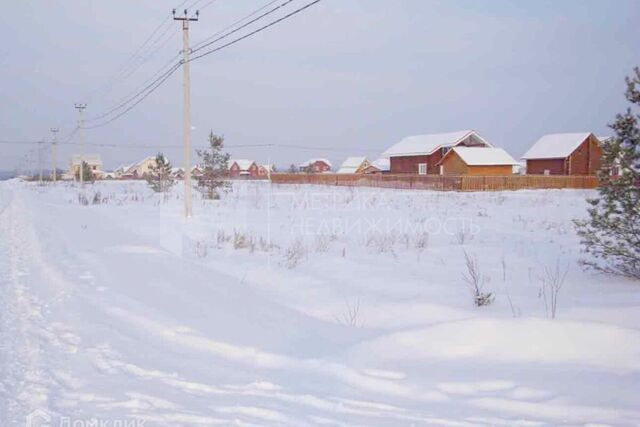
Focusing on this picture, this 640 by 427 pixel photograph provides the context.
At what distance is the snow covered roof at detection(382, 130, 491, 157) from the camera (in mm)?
54153

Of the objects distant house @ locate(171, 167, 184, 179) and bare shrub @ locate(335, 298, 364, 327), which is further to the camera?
distant house @ locate(171, 167, 184, 179)

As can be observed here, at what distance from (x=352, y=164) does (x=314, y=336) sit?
99.0 metres

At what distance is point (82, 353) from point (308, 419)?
8.26 ft

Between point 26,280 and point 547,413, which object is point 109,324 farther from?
point 547,413

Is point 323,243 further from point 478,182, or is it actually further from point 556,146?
point 556,146

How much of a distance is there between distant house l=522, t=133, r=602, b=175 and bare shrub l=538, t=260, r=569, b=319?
48.2 meters

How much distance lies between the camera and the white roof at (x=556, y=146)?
5325 cm

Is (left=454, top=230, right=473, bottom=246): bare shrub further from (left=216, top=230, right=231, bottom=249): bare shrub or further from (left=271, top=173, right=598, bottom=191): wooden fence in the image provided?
(left=271, top=173, right=598, bottom=191): wooden fence

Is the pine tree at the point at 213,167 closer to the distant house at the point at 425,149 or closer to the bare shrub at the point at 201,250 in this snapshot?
the bare shrub at the point at 201,250

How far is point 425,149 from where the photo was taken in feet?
185

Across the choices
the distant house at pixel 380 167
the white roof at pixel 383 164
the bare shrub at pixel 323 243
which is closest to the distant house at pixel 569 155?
the white roof at pixel 383 164

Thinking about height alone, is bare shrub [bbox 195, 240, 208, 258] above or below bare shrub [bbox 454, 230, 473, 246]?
below

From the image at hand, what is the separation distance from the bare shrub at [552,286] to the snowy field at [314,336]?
1.7 inches

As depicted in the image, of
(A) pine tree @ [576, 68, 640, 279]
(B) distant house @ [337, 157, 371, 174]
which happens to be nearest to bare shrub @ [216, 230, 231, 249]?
(A) pine tree @ [576, 68, 640, 279]
